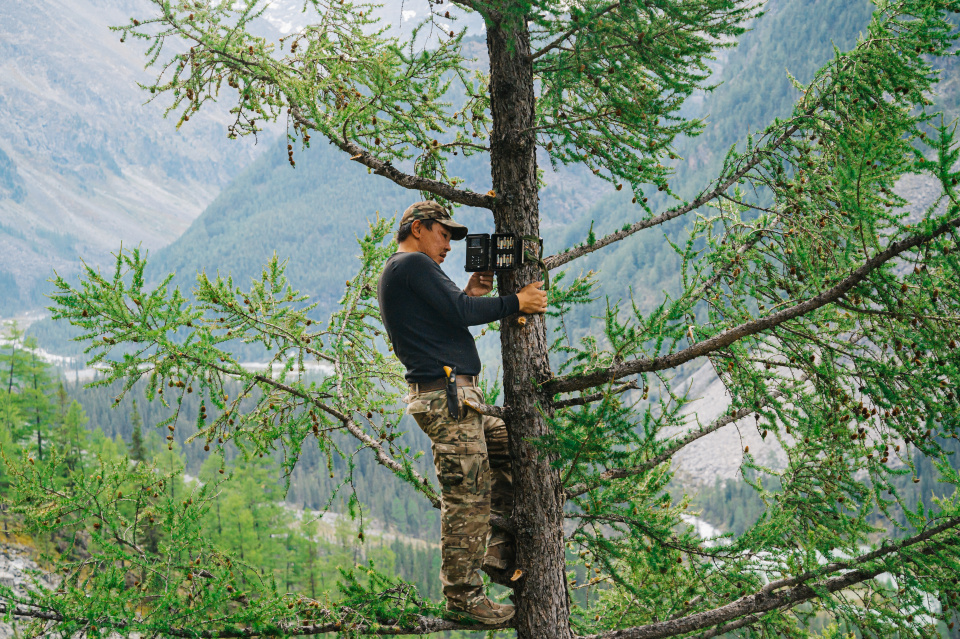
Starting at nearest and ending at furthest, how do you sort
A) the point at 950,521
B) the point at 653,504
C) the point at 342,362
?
the point at 950,521
the point at 342,362
the point at 653,504

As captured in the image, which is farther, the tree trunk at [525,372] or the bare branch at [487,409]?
the tree trunk at [525,372]

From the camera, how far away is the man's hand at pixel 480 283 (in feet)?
14.5

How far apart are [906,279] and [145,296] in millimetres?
4024

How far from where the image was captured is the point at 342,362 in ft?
17.5

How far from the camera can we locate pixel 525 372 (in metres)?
4.18

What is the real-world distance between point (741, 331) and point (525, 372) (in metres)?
1.28

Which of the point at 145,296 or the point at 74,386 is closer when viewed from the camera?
the point at 145,296

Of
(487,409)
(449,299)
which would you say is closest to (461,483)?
(487,409)

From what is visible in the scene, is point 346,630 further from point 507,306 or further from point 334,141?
point 334,141

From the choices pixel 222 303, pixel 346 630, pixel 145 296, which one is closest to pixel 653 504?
pixel 346 630

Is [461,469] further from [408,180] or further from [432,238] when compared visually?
[408,180]

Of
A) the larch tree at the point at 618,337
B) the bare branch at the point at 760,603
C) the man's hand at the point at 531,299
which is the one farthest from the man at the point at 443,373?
the bare branch at the point at 760,603

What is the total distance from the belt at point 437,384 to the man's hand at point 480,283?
0.63 meters

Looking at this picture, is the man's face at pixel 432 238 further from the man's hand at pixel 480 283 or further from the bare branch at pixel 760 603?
the bare branch at pixel 760 603
